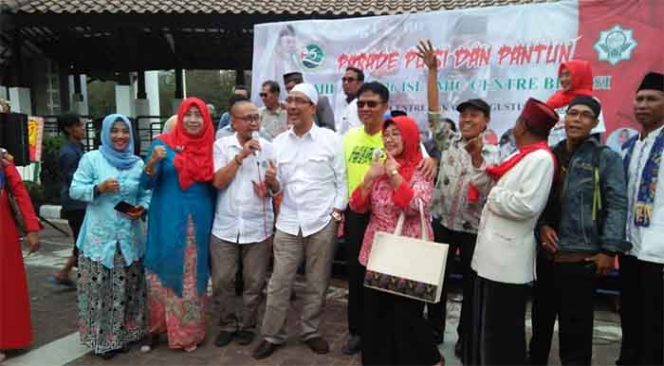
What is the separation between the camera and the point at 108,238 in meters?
3.77

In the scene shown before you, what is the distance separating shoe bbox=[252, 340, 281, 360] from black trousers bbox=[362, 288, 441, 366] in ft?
2.45

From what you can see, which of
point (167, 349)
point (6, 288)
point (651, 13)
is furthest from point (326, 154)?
point (651, 13)

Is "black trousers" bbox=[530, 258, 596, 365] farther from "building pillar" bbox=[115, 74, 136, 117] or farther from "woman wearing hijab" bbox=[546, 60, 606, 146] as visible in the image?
"building pillar" bbox=[115, 74, 136, 117]

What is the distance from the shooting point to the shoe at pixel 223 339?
3965 mm

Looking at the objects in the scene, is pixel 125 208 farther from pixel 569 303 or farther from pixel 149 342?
pixel 569 303

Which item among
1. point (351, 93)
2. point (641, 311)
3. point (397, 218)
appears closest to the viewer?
point (397, 218)

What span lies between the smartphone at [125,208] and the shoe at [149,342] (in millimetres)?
904

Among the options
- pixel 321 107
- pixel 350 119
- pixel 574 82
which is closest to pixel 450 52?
pixel 350 119

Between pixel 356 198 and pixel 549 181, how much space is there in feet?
3.49

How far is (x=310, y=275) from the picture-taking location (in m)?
3.78

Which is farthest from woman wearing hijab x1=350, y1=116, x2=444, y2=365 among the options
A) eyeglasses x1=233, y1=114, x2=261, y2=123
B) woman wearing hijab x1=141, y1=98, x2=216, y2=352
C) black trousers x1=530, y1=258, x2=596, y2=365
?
woman wearing hijab x1=141, y1=98, x2=216, y2=352

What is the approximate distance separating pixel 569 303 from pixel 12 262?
3.62 meters

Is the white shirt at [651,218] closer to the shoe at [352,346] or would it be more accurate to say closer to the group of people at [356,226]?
the group of people at [356,226]

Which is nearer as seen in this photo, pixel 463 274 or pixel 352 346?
pixel 463 274
